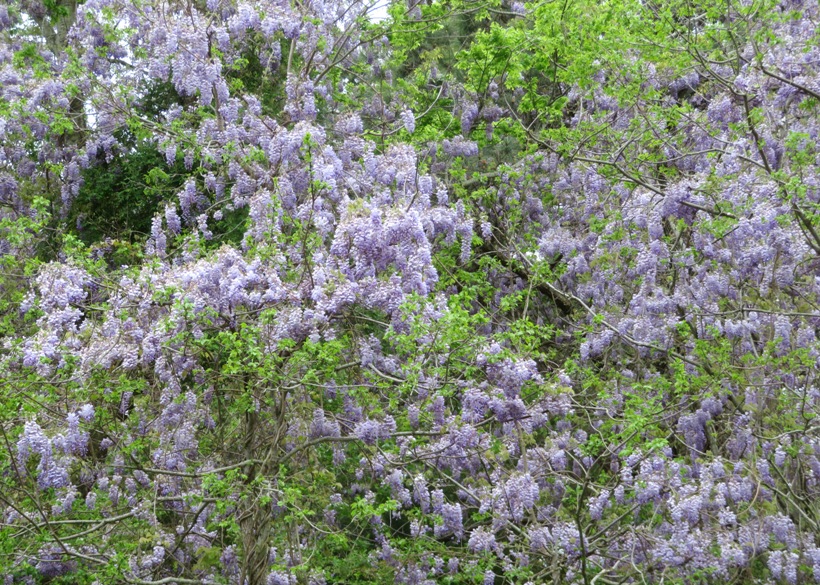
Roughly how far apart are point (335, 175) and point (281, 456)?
6.69 ft

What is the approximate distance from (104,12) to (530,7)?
4.03 meters

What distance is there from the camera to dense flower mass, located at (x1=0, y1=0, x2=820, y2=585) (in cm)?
613

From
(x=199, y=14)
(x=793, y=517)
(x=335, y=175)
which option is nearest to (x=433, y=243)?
(x=335, y=175)

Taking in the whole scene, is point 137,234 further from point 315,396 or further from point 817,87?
point 817,87

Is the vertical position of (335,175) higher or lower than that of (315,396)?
higher

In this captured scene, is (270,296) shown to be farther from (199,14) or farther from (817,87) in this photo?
(817,87)

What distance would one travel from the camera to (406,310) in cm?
575

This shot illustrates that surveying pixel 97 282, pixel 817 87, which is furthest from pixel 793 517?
pixel 97 282

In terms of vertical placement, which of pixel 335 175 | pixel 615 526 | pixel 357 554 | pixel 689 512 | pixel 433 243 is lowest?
pixel 357 554

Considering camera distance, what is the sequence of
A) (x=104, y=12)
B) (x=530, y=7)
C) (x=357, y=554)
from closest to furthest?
(x=357, y=554) → (x=104, y=12) → (x=530, y=7)

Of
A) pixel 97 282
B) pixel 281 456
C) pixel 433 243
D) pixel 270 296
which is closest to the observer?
pixel 270 296

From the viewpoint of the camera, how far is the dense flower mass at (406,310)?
613cm

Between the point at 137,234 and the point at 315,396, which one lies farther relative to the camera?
the point at 137,234

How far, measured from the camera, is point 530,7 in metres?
9.62
